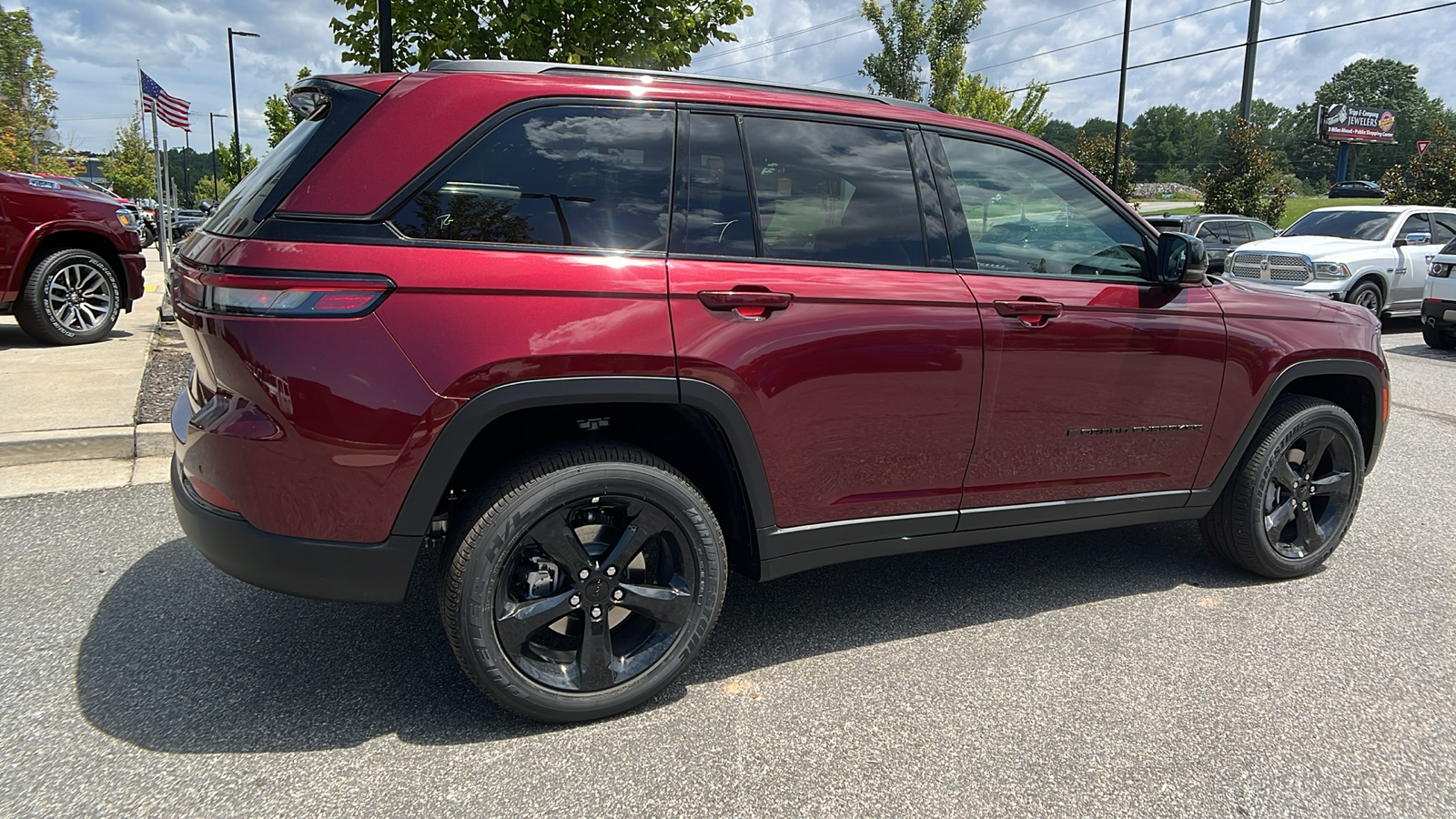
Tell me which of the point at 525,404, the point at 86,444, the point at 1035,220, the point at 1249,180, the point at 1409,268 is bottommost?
the point at 86,444

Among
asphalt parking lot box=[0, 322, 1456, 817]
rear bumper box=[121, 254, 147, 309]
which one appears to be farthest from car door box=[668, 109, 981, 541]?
rear bumper box=[121, 254, 147, 309]

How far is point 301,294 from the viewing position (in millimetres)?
2236

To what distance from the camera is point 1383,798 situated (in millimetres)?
2406

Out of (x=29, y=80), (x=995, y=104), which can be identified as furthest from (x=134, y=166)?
(x=995, y=104)

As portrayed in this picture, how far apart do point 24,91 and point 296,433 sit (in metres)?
48.2

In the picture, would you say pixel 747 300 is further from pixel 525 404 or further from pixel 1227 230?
pixel 1227 230

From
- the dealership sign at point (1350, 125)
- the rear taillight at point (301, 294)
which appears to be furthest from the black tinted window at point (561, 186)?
the dealership sign at point (1350, 125)

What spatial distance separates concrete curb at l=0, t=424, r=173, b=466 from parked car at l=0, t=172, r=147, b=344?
3.44 meters

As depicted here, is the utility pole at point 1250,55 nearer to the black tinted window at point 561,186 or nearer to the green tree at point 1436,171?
the green tree at point 1436,171

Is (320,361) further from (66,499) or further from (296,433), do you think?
(66,499)

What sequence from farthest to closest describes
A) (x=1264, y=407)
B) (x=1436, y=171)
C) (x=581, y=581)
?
(x=1436, y=171) < (x=1264, y=407) < (x=581, y=581)

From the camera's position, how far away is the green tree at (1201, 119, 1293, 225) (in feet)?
80.0

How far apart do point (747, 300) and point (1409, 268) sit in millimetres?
13765

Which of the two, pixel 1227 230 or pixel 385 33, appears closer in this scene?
pixel 385 33
